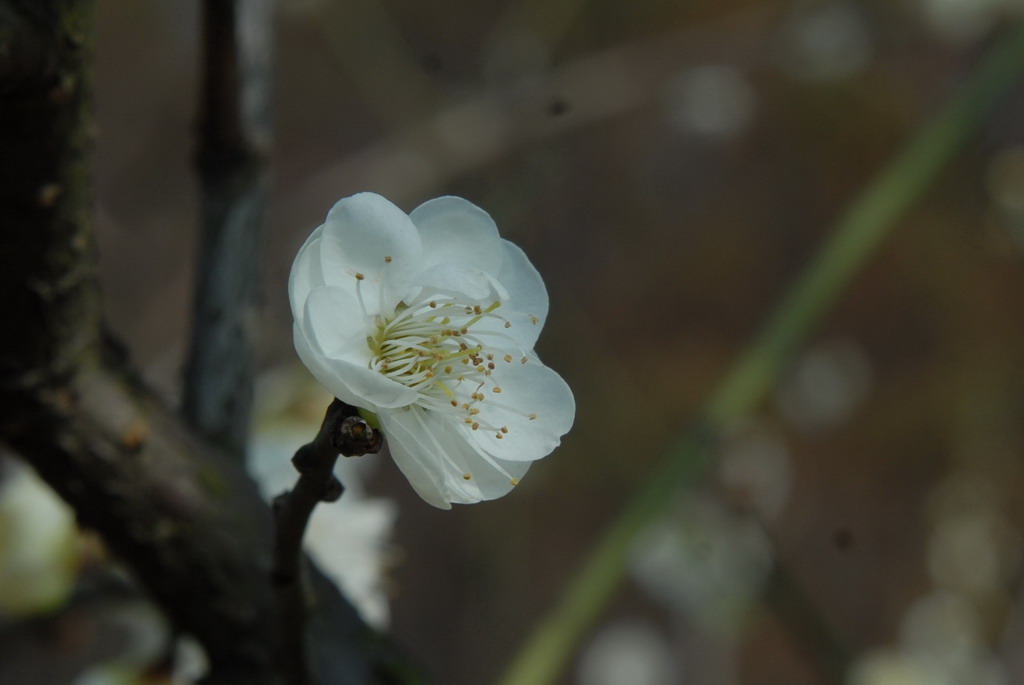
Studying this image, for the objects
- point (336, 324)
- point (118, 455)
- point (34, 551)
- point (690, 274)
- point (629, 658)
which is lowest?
point (629, 658)

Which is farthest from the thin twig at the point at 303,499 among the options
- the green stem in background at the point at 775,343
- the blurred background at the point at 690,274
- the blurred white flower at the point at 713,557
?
the blurred background at the point at 690,274

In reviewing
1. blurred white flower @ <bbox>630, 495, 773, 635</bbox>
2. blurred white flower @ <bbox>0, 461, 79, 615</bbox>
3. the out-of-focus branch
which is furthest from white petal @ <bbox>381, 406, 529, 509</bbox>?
blurred white flower @ <bbox>630, 495, 773, 635</bbox>

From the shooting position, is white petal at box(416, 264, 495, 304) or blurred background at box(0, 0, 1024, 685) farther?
blurred background at box(0, 0, 1024, 685)

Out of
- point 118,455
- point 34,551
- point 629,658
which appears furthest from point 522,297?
point 629,658

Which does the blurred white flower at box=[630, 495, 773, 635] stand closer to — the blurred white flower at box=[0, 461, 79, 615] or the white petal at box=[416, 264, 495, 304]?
the blurred white flower at box=[0, 461, 79, 615]

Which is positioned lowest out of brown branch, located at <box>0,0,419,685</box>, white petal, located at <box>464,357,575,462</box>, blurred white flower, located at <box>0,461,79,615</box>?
blurred white flower, located at <box>0,461,79,615</box>

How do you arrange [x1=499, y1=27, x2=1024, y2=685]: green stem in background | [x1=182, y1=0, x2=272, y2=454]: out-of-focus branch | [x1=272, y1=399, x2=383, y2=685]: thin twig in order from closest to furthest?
1. [x1=272, y1=399, x2=383, y2=685]: thin twig
2. [x1=182, y1=0, x2=272, y2=454]: out-of-focus branch
3. [x1=499, y1=27, x2=1024, y2=685]: green stem in background

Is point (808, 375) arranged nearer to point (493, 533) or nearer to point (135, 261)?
point (493, 533)

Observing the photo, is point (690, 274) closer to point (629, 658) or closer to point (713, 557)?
point (629, 658)
